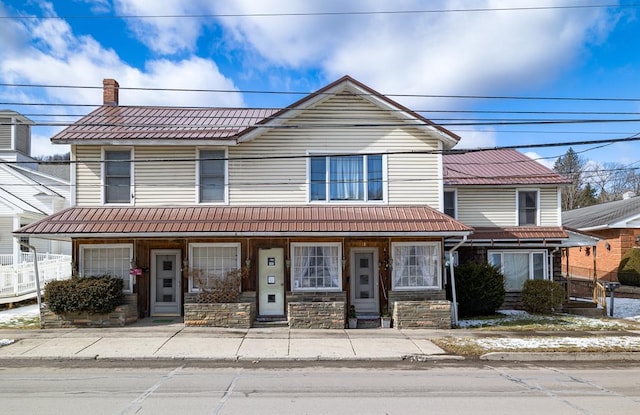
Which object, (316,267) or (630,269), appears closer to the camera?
(316,267)

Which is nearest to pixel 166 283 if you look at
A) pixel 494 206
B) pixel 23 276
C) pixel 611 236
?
pixel 23 276

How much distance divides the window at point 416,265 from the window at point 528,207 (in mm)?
6250

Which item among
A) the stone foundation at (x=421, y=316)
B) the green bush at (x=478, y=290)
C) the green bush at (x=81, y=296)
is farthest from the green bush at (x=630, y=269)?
the green bush at (x=81, y=296)

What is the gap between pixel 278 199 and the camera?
51.8 feet

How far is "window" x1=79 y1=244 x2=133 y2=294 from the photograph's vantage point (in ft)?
49.9

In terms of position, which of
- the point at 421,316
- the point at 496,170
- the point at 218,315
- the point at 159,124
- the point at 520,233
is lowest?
the point at 421,316

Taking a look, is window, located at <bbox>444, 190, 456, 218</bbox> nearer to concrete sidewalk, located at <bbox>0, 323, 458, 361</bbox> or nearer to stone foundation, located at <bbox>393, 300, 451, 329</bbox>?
stone foundation, located at <bbox>393, 300, 451, 329</bbox>

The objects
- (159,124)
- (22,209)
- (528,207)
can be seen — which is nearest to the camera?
(159,124)

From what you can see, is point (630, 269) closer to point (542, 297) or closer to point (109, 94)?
point (542, 297)

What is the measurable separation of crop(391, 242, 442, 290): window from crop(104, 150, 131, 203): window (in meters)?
8.73

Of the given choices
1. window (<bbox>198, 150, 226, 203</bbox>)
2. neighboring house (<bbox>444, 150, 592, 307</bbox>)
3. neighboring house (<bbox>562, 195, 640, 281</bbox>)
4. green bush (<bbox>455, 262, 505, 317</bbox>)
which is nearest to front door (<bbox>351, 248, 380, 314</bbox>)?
green bush (<bbox>455, 262, 505, 317</bbox>)

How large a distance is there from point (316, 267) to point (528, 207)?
9.85 m

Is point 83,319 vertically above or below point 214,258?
below
